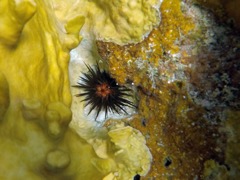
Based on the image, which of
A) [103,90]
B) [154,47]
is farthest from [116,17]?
[103,90]

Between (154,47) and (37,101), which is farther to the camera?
(154,47)

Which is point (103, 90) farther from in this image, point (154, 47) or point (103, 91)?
point (154, 47)

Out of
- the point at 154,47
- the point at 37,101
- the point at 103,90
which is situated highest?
the point at 154,47

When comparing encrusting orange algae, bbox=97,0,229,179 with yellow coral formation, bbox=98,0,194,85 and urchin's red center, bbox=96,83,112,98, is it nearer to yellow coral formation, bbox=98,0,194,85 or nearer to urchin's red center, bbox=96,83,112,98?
yellow coral formation, bbox=98,0,194,85

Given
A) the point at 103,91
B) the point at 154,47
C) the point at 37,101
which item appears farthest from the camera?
the point at 103,91

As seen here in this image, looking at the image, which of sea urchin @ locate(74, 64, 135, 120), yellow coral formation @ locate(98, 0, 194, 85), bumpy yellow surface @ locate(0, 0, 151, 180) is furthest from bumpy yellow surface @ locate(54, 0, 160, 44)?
sea urchin @ locate(74, 64, 135, 120)

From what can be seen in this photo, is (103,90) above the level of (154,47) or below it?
below
